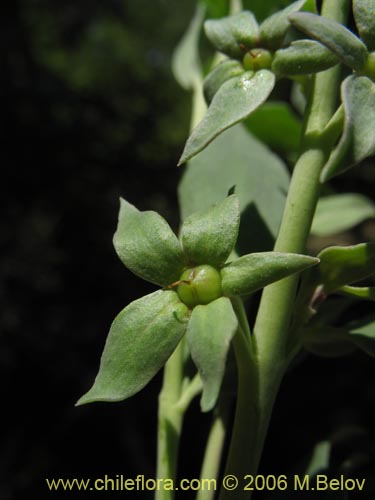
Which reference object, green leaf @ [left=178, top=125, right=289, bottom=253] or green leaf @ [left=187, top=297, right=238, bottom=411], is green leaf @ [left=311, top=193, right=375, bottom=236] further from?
green leaf @ [left=187, top=297, right=238, bottom=411]

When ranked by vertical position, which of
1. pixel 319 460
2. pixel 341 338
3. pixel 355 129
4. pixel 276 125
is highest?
pixel 276 125

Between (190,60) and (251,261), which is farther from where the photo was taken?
(190,60)

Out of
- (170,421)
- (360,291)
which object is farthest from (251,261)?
(170,421)

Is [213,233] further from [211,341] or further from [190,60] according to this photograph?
[190,60]

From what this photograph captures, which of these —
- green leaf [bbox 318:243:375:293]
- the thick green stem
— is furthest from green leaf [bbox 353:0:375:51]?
the thick green stem

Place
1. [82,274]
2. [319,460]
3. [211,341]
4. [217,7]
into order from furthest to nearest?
[82,274]
[217,7]
[319,460]
[211,341]

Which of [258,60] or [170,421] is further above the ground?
[258,60]
